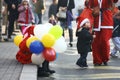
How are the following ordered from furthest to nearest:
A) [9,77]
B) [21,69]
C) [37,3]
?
[37,3]
[21,69]
[9,77]

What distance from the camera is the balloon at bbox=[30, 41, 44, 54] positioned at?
10.8 metres

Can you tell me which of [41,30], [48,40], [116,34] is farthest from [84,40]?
[116,34]

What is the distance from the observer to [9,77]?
9.58 meters

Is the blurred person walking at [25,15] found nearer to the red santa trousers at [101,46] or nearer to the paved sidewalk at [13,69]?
the paved sidewalk at [13,69]

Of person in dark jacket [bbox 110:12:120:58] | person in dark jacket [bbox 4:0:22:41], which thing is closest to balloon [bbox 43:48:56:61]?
person in dark jacket [bbox 110:12:120:58]

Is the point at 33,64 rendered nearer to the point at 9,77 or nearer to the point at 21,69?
the point at 21,69

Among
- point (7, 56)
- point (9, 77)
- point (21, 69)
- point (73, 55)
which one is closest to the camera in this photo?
point (9, 77)

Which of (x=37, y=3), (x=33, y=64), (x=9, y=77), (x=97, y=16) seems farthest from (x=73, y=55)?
(x=37, y=3)

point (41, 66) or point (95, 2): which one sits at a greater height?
point (95, 2)

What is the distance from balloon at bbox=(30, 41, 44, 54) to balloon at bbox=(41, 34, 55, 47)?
0.09 meters

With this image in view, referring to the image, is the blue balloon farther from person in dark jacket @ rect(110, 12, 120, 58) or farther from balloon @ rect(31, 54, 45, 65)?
person in dark jacket @ rect(110, 12, 120, 58)

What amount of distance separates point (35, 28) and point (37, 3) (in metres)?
10.1

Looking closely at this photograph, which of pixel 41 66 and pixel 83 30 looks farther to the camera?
pixel 83 30

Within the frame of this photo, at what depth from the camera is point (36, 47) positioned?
10.7 metres
